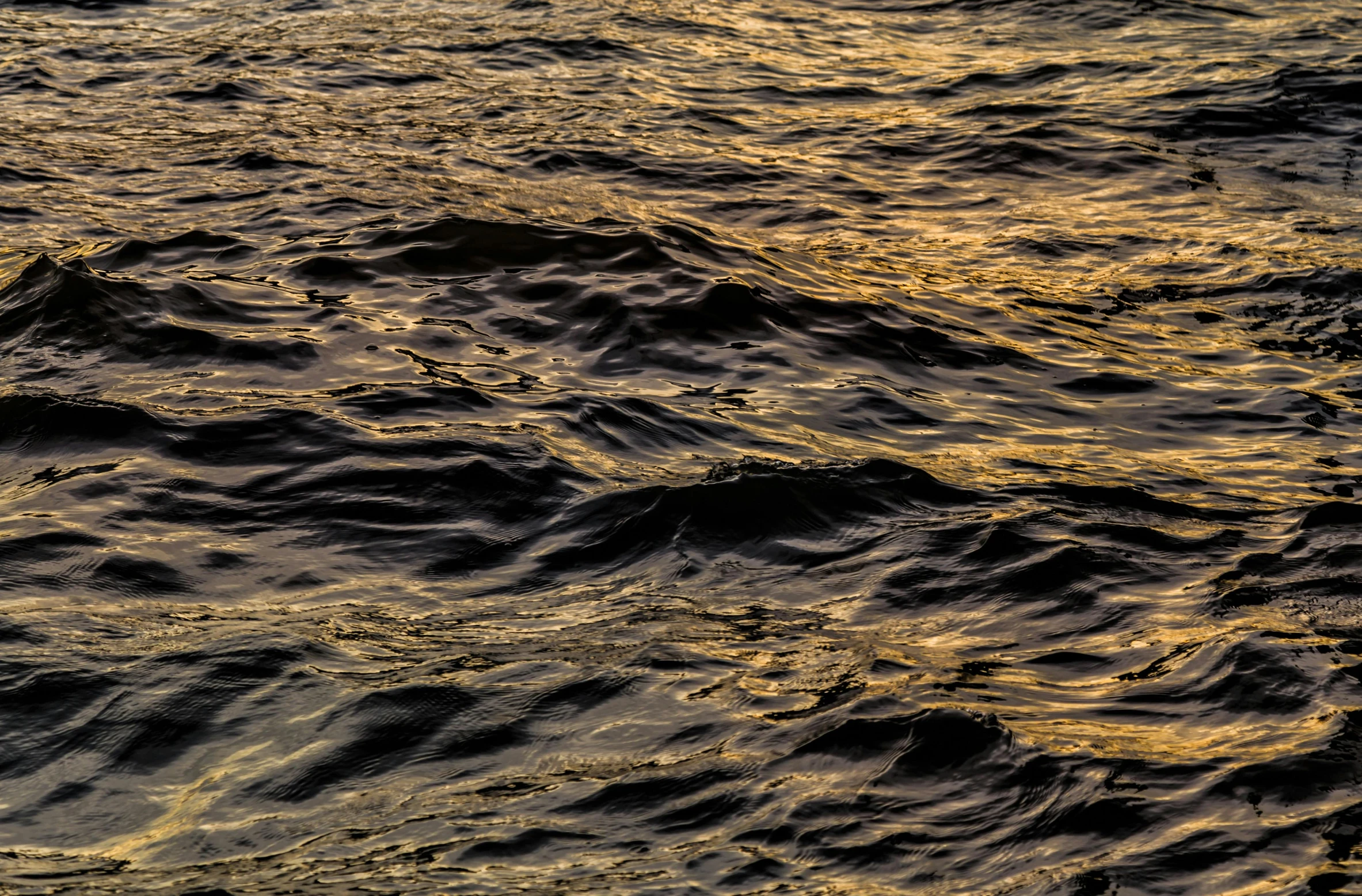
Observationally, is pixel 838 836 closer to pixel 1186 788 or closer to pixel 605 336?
pixel 1186 788

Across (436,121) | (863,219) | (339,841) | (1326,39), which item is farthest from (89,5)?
(339,841)

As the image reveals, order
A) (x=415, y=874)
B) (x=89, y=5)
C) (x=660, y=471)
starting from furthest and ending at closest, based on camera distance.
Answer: (x=89, y=5), (x=660, y=471), (x=415, y=874)

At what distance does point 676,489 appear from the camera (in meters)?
5.71

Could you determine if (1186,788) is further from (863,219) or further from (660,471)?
(863,219)

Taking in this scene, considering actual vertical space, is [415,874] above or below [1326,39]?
below

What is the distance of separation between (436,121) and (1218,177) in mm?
5984

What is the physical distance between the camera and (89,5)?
47.5 ft

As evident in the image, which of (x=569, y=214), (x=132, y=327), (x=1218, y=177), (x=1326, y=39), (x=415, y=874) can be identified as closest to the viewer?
(x=415, y=874)

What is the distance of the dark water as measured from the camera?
12.4ft

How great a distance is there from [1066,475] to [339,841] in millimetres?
3670

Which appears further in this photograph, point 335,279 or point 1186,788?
point 335,279

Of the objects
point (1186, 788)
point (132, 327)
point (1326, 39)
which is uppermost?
point (1326, 39)

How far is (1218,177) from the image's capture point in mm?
10141

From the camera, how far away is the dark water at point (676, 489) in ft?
12.4
